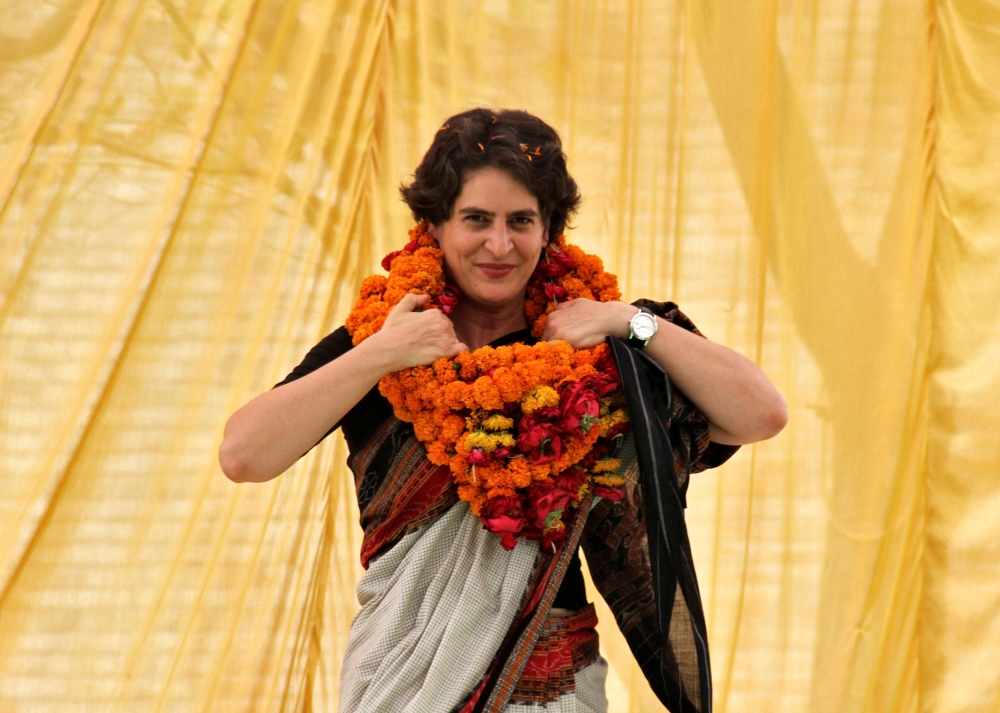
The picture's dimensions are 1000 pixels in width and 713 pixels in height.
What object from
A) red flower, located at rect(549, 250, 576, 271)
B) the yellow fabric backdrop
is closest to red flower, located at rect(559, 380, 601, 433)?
red flower, located at rect(549, 250, 576, 271)

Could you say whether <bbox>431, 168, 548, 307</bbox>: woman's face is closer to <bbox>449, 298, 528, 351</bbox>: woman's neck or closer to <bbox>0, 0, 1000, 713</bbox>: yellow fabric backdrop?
<bbox>449, 298, 528, 351</bbox>: woman's neck

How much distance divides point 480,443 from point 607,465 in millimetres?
215

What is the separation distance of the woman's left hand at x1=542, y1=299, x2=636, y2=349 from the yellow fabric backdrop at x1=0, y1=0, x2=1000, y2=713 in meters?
1.10

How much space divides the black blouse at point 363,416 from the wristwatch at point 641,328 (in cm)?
24

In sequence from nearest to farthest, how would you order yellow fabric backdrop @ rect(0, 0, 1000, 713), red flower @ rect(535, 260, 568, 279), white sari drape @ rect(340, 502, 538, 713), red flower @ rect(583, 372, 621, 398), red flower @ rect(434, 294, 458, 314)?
white sari drape @ rect(340, 502, 538, 713), red flower @ rect(583, 372, 621, 398), red flower @ rect(434, 294, 458, 314), red flower @ rect(535, 260, 568, 279), yellow fabric backdrop @ rect(0, 0, 1000, 713)

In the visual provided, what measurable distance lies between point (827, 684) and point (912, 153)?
1.42 meters

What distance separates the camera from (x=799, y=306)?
2.88 m

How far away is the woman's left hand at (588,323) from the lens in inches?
70.5

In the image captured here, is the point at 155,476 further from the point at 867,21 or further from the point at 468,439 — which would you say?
the point at 867,21

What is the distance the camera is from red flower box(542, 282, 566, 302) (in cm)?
191

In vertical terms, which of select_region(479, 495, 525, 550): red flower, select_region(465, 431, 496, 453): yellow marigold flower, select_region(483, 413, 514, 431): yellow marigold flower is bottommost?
select_region(479, 495, 525, 550): red flower

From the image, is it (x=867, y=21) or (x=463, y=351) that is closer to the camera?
(x=463, y=351)

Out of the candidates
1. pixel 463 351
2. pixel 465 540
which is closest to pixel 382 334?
pixel 463 351

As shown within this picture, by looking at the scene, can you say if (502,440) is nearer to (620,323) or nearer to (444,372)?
(444,372)
